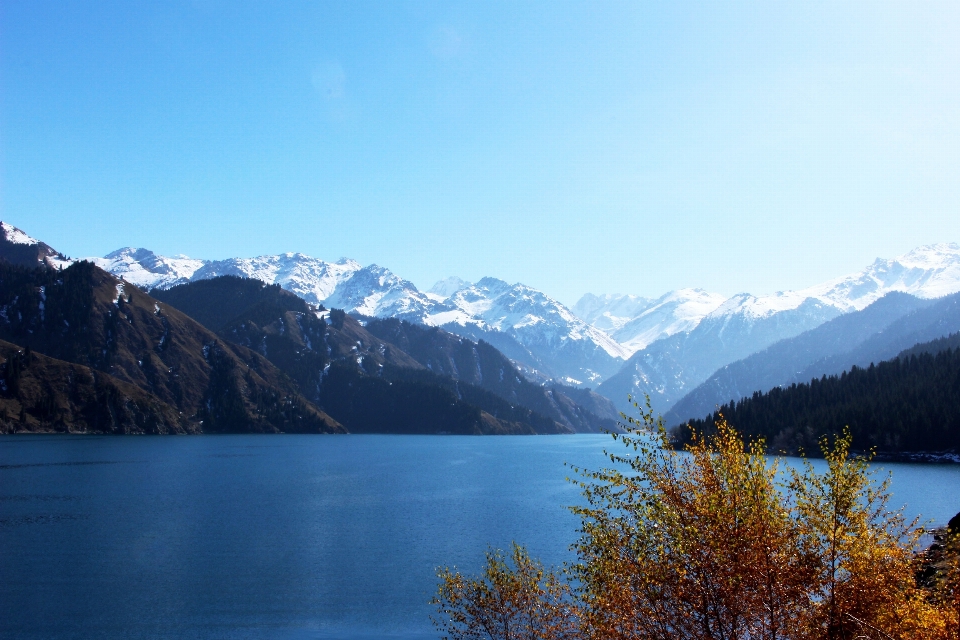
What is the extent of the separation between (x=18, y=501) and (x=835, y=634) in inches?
4988

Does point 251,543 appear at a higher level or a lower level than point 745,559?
lower

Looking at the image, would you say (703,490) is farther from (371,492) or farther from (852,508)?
(371,492)

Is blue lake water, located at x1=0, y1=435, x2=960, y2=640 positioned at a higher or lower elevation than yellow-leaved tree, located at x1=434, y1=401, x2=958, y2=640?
lower

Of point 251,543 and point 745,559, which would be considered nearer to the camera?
point 745,559

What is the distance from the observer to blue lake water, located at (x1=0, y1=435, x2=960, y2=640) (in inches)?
2327

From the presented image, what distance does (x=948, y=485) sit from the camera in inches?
5221

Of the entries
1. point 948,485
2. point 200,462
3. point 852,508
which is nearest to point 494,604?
point 852,508

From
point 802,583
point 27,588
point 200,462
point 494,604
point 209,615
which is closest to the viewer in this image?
point 802,583

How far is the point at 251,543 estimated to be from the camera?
8831cm

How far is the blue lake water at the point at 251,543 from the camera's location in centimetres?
5909

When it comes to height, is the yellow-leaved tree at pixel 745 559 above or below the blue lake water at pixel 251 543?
above

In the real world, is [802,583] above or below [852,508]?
below

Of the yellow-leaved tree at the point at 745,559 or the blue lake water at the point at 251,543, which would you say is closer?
the yellow-leaved tree at the point at 745,559

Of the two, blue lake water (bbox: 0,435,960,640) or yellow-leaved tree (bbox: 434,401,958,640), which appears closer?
yellow-leaved tree (bbox: 434,401,958,640)
